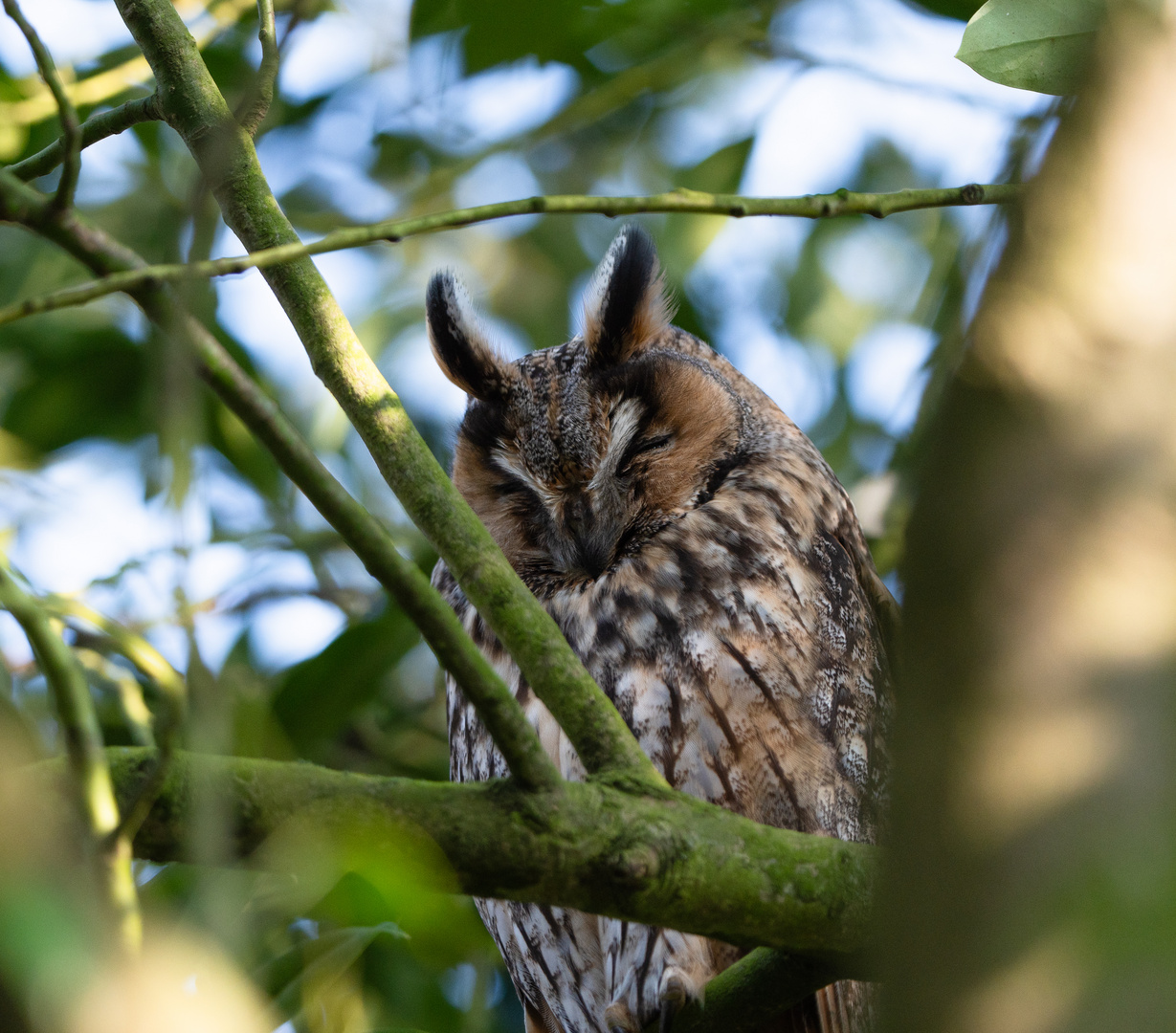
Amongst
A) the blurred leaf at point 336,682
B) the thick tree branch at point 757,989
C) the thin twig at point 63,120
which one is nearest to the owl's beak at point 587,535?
the blurred leaf at point 336,682

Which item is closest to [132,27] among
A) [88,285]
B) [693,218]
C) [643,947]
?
[88,285]

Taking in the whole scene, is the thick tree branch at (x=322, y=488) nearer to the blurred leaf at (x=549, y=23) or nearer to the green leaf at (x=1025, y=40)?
the green leaf at (x=1025, y=40)

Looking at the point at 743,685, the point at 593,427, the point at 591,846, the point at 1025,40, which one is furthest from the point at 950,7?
the point at 591,846

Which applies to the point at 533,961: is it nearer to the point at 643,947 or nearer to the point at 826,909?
the point at 643,947

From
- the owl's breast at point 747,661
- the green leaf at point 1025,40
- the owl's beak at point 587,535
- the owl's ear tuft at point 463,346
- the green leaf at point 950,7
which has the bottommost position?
the owl's breast at point 747,661

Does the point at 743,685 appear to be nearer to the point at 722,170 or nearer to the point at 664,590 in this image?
the point at 664,590

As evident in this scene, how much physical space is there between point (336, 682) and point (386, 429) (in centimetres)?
170

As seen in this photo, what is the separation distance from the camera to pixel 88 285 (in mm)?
1006

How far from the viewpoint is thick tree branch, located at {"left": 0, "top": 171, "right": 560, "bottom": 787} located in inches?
37.5

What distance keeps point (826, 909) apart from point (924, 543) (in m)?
0.60

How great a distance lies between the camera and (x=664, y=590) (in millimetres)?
2334

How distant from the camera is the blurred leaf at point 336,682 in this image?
300 cm

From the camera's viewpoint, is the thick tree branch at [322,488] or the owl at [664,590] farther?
the owl at [664,590]

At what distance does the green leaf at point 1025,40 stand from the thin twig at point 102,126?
3.35 feet
